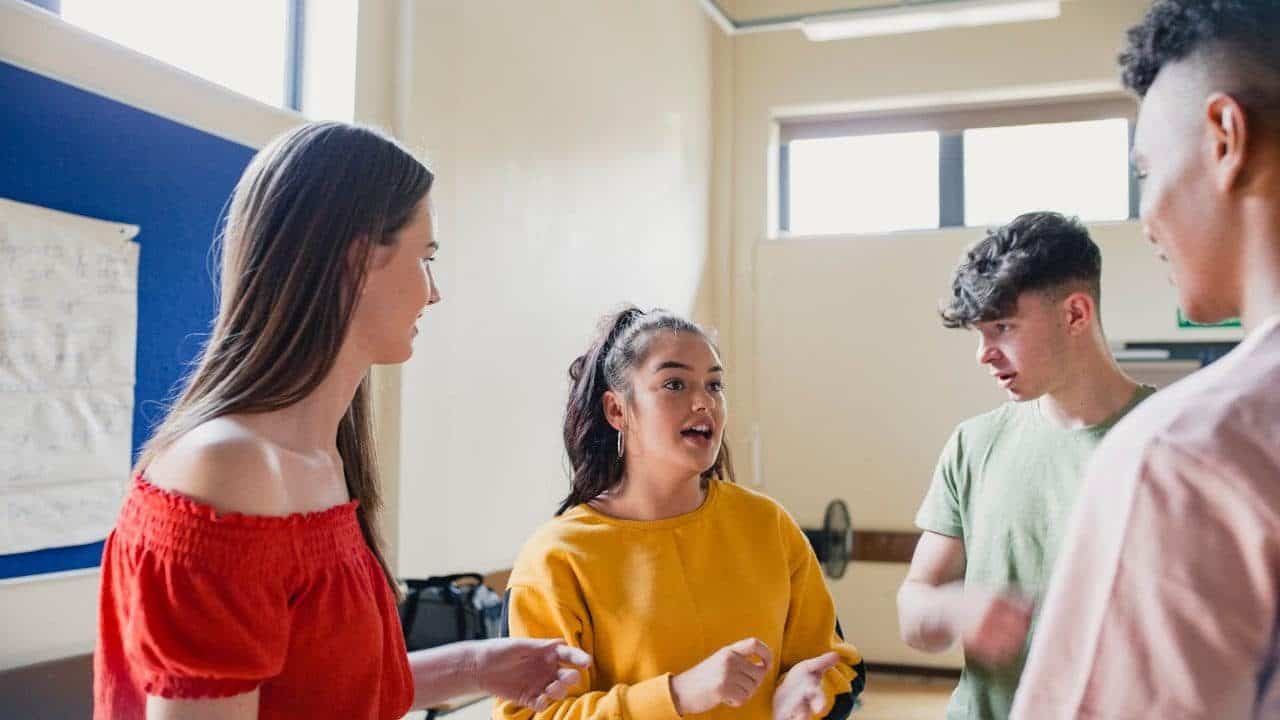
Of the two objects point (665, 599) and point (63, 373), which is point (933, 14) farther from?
point (63, 373)

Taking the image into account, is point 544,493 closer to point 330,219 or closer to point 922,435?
point 922,435

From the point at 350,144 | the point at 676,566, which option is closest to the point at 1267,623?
the point at 350,144

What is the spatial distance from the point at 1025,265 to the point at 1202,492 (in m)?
1.28

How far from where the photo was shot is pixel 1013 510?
1698mm

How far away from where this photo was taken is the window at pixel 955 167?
5.75 metres

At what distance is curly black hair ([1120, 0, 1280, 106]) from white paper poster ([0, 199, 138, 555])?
77.9 inches

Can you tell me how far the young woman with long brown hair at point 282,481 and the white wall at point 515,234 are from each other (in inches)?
80.6

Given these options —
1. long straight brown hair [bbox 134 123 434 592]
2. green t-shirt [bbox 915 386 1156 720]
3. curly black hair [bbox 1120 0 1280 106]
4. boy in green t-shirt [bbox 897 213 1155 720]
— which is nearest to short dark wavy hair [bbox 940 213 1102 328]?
boy in green t-shirt [bbox 897 213 1155 720]

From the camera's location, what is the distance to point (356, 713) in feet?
3.34

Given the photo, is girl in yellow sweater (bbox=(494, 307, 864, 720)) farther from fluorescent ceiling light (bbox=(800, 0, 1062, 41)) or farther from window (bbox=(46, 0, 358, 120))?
fluorescent ceiling light (bbox=(800, 0, 1062, 41))

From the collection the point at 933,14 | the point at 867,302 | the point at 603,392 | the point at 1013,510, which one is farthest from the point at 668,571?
the point at 867,302

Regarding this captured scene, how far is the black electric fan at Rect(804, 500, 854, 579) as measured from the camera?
17.9 feet

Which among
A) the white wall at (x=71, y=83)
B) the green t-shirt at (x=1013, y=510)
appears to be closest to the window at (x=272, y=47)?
the white wall at (x=71, y=83)

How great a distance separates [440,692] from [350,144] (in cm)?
67
